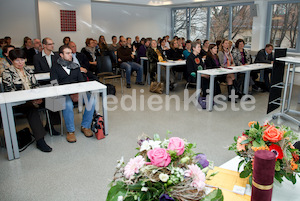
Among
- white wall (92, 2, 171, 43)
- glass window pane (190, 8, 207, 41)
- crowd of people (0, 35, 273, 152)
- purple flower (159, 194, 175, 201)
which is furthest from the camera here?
glass window pane (190, 8, 207, 41)

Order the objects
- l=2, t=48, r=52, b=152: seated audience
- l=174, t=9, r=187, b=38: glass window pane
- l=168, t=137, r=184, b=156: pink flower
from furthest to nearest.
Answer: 1. l=174, t=9, r=187, b=38: glass window pane
2. l=2, t=48, r=52, b=152: seated audience
3. l=168, t=137, r=184, b=156: pink flower

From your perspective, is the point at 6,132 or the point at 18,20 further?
the point at 18,20

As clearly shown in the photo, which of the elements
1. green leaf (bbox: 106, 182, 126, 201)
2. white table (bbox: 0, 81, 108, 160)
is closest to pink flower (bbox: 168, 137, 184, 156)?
green leaf (bbox: 106, 182, 126, 201)

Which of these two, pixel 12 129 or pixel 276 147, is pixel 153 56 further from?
pixel 276 147

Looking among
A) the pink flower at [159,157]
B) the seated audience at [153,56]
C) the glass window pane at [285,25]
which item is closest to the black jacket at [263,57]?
the glass window pane at [285,25]

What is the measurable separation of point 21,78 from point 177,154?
3384 millimetres

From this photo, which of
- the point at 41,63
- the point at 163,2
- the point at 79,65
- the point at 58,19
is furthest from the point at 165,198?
the point at 163,2

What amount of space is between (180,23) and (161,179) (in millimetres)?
12442

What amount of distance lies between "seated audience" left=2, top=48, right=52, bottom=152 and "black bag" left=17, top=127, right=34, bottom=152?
201 millimetres

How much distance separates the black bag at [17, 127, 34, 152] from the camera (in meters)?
3.64

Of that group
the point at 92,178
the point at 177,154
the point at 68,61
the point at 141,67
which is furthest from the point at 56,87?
the point at 141,67

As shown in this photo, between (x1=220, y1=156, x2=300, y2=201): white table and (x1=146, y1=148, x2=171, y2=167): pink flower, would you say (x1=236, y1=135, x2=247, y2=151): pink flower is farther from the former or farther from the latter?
(x1=146, y1=148, x2=171, y2=167): pink flower

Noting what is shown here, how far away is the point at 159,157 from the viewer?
1.08 m

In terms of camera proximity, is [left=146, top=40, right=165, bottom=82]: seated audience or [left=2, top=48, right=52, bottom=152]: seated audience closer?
[left=2, top=48, right=52, bottom=152]: seated audience
